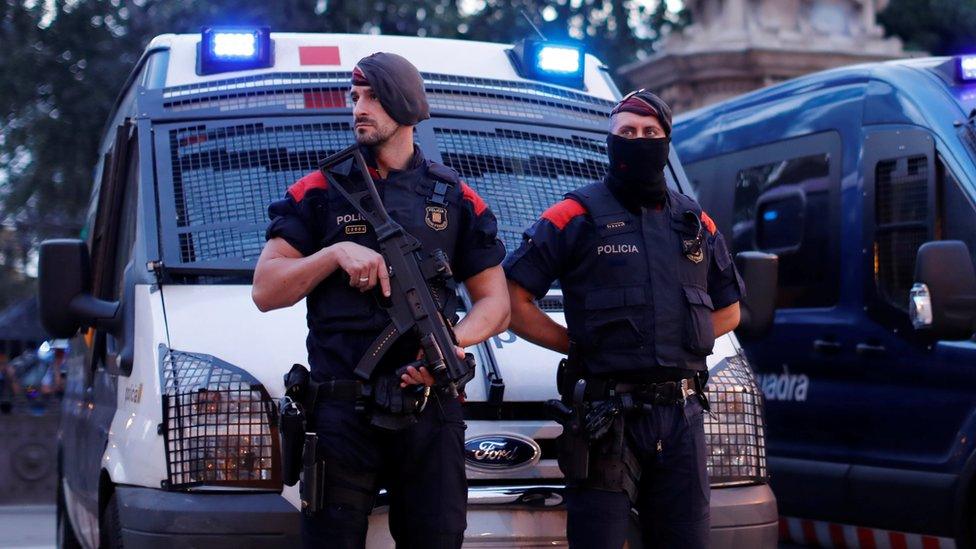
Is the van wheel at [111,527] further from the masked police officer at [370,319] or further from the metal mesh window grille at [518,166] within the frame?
the metal mesh window grille at [518,166]

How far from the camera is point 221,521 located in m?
4.36

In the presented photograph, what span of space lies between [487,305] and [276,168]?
4.97 feet

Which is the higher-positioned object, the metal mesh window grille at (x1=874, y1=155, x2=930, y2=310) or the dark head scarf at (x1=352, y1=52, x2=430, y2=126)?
the dark head scarf at (x1=352, y1=52, x2=430, y2=126)

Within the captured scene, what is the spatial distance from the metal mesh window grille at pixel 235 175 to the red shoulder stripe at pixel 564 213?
3.85 feet

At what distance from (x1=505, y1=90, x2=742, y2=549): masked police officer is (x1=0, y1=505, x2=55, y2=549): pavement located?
644 centimetres

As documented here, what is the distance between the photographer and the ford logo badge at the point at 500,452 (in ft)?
14.7

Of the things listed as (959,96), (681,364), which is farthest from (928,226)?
(681,364)

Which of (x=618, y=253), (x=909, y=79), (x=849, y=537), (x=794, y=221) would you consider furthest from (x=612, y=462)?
(x=794, y=221)

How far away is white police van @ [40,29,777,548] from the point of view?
14.5 ft

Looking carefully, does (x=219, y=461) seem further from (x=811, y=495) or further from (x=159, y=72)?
(x=811, y=495)

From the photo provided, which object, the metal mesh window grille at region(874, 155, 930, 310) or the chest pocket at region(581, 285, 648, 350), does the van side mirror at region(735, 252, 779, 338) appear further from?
the metal mesh window grille at region(874, 155, 930, 310)

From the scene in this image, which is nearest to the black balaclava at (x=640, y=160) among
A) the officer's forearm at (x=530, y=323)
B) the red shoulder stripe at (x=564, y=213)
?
the red shoulder stripe at (x=564, y=213)

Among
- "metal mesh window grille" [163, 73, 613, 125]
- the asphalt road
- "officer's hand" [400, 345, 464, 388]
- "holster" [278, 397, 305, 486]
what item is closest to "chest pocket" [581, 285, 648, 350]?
"officer's hand" [400, 345, 464, 388]

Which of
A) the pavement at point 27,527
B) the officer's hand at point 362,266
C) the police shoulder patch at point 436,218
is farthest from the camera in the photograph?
the pavement at point 27,527
